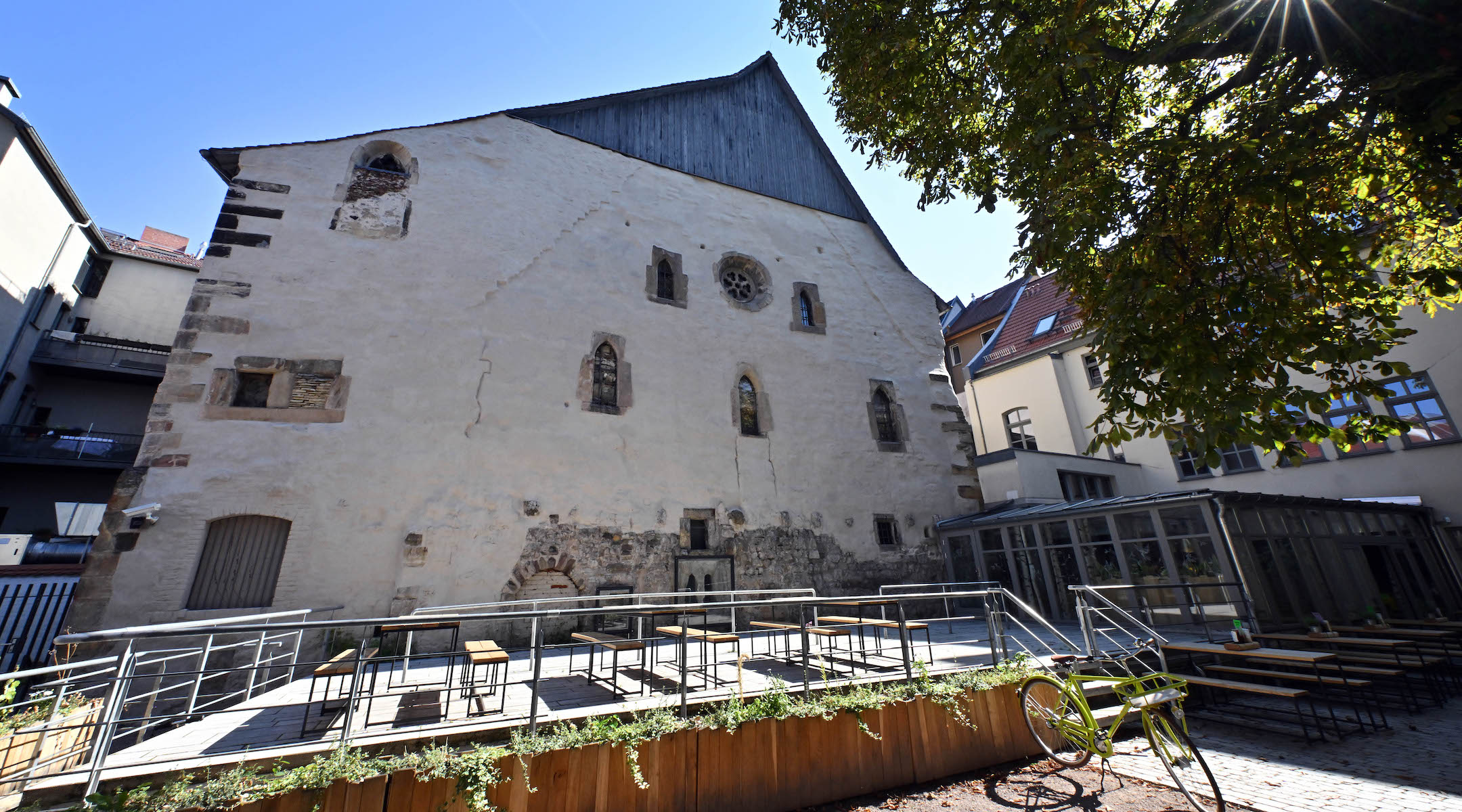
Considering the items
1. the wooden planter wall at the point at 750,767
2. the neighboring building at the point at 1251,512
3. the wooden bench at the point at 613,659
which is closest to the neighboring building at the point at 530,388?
the neighboring building at the point at 1251,512

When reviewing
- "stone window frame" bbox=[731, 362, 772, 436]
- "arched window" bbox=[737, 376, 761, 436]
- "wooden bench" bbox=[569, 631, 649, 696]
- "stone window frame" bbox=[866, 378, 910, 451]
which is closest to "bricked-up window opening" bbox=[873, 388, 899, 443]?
"stone window frame" bbox=[866, 378, 910, 451]

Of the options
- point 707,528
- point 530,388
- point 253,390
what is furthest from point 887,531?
point 253,390

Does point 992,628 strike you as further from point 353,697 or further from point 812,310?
point 812,310

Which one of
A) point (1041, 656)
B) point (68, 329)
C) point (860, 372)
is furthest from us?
point (68, 329)

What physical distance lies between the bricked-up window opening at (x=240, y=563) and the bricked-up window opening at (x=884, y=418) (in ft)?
36.3

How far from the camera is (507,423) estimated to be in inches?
405

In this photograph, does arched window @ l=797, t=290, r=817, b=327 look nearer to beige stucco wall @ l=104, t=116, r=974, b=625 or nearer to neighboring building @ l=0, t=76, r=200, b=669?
beige stucco wall @ l=104, t=116, r=974, b=625

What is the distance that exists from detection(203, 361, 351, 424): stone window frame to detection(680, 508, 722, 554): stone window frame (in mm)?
5731

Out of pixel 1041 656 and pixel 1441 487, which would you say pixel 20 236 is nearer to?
pixel 1041 656

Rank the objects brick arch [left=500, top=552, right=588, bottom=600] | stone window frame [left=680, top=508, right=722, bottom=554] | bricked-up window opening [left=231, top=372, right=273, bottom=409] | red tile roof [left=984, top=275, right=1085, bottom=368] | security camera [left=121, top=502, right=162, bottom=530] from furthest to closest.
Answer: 1. red tile roof [left=984, top=275, right=1085, bottom=368]
2. stone window frame [left=680, top=508, right=722, bottom=554]
3. brick arch [left=500, top=552, right=588, bottom=600]
4. bricked-up window opening [left=231, top=372, right=273, bottom=409]
5. security camera [left=121, top=502, right=162, bottom=530]

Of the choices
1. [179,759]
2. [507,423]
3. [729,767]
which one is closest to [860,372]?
[507,423]

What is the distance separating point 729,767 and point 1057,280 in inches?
215

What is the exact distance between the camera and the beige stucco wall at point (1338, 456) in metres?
11.9

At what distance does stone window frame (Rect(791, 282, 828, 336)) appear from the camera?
1393cm
